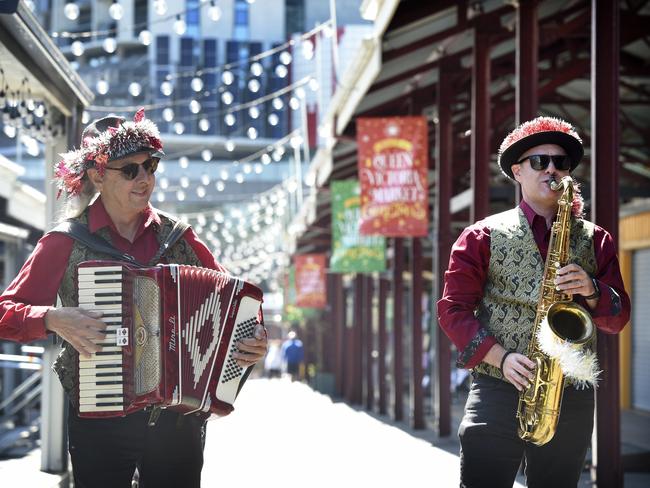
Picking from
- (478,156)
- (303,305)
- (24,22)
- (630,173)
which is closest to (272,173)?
(303,305)

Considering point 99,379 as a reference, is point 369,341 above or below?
below

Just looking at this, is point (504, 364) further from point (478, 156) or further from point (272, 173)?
point (272, 173)

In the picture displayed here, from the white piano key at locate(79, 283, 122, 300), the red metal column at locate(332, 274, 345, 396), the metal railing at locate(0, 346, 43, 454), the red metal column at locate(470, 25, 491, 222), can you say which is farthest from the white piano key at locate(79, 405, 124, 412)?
the red metal column at locate(332, 274, 345, 396)

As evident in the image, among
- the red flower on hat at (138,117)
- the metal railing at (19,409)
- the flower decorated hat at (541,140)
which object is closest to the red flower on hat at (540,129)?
the flower decorated hat at (541,140)

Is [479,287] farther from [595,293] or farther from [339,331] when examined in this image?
[339,331]

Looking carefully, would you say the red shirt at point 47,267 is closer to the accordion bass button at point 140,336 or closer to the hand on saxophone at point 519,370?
the accordion bass button at point 140,336

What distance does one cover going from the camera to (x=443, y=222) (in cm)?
1655

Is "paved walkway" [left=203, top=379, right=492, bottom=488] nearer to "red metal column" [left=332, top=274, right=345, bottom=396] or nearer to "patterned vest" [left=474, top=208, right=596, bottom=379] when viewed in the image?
"patterned vest" [left=474, top=208, right=596, bottom=379]

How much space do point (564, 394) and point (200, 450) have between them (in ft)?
4.79

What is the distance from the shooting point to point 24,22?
7.73m

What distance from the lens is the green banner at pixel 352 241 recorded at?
2017 cm

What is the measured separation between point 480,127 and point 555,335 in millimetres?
9036

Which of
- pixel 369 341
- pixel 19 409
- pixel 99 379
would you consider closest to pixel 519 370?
pixel 99 379

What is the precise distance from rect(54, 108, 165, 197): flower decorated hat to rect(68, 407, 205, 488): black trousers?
3.28ft
